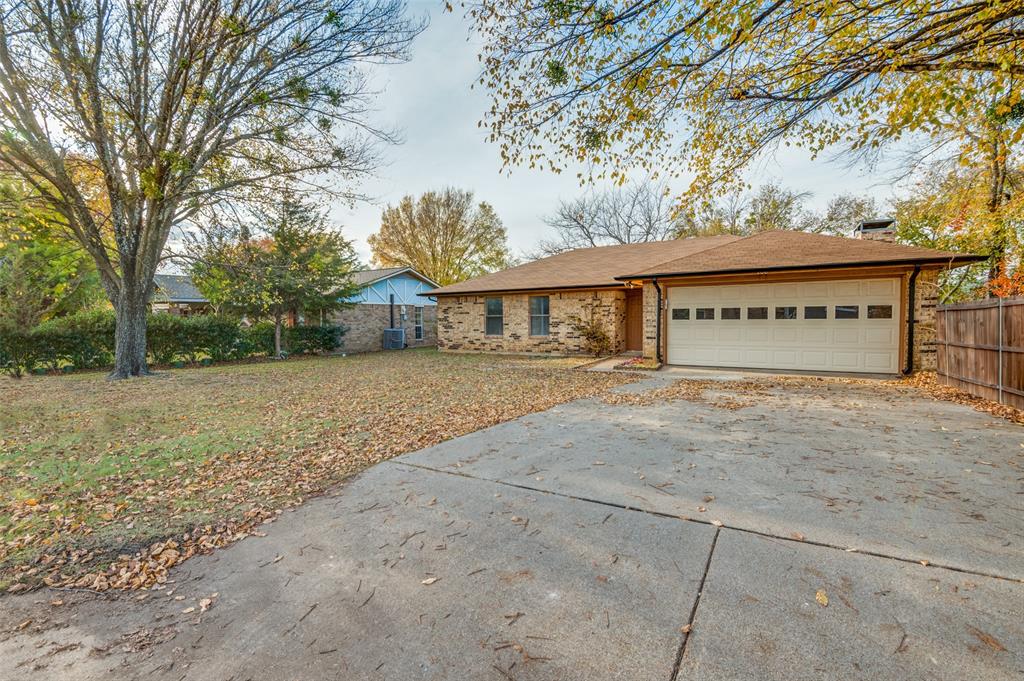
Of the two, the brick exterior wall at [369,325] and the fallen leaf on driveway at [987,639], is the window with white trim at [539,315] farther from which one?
the fallen leaf on driveway at [987,639]

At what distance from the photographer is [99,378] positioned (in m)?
11.0

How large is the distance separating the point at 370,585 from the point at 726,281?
1173 centimetres

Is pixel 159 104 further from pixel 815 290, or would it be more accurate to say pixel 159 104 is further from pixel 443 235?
pixel 443 235

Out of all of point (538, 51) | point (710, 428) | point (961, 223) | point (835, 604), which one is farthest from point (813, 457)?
point (961, 223)

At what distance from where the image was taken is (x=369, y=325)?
65.5 feet

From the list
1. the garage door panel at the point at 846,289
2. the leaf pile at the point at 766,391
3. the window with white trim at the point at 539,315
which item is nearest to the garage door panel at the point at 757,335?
Result: the leaf pile at the point at 766,391

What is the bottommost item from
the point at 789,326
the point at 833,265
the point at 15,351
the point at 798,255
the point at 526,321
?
the point at 15,351

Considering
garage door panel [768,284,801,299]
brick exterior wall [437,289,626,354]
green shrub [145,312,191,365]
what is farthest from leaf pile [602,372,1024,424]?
green shrub [145,312,191,365]

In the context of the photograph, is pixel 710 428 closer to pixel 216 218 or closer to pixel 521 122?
pixel 521 122

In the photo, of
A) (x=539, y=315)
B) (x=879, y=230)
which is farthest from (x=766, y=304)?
(x=539, y=315)

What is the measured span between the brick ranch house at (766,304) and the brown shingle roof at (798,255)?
3 centimetres

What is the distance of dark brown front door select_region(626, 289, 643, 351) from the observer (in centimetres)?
1532

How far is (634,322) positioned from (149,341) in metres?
15.0

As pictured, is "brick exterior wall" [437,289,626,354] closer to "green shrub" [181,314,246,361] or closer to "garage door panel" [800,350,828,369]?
"garage door panel" [800,350,828,369]
